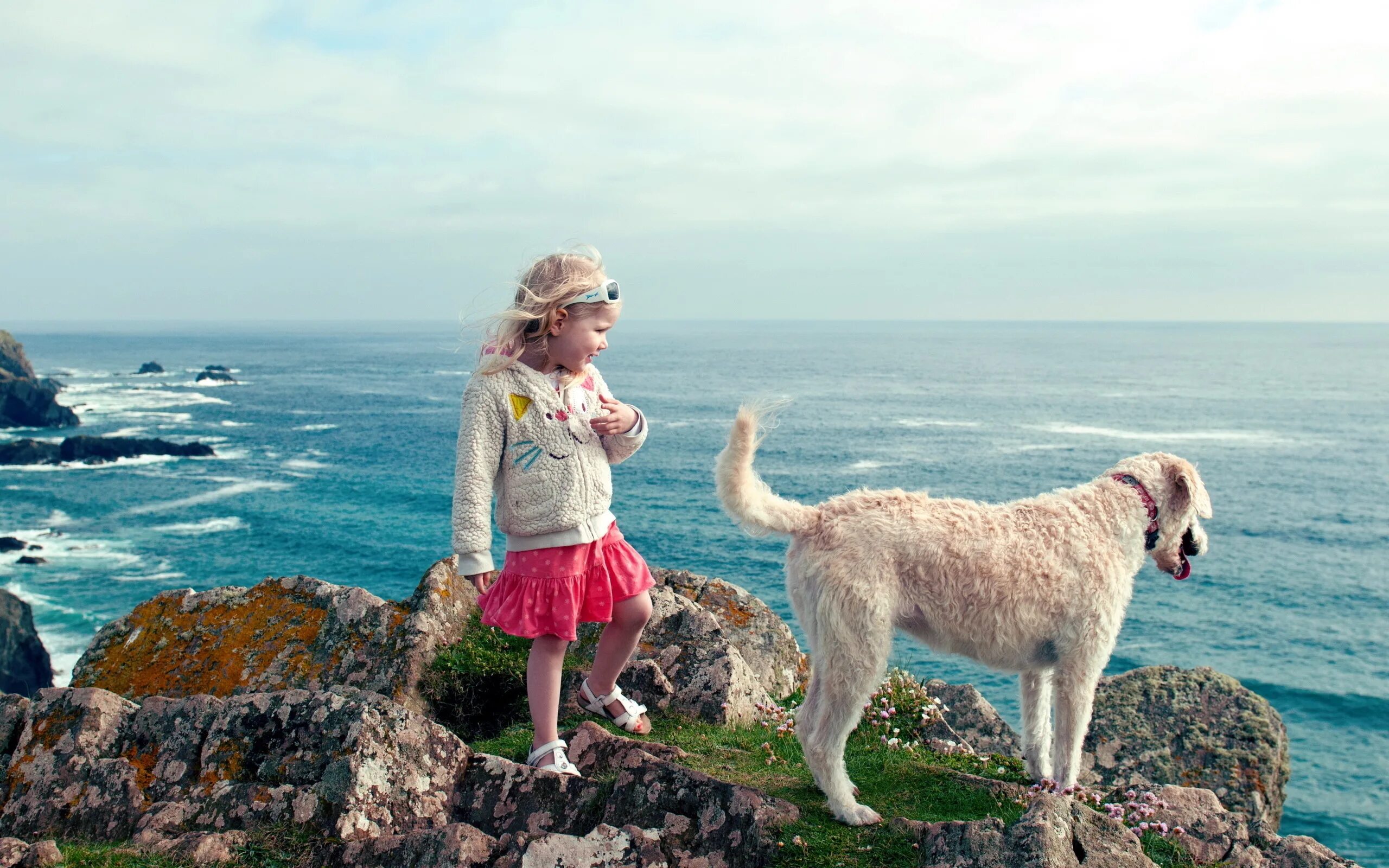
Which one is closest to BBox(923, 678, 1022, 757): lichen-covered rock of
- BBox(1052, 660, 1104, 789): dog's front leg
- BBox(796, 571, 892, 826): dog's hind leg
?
BBox(1052, 660, 1104, 789): dog's front leg

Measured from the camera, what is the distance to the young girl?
18.9 ft

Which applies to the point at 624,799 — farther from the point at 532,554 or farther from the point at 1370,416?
the point at 1370,416

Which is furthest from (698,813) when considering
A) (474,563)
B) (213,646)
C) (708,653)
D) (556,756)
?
(213,646)

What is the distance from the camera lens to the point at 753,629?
9.63 metres

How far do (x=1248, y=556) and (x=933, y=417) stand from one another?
41458 mm

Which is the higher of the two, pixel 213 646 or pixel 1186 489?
pixel 1186 489

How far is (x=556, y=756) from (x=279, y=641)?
13.5 ft

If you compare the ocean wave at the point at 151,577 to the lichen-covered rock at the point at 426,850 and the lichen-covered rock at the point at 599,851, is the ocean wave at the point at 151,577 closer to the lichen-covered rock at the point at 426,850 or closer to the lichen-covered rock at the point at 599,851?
the lichen-covered rock at the point at 426,850

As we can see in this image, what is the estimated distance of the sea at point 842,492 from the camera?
118 feet

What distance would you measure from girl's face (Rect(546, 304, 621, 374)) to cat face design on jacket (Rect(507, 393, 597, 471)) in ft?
1.23

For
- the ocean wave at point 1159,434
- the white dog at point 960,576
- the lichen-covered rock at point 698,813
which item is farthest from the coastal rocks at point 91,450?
the white dog at point 960,576

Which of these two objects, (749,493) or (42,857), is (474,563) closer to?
(749,493)

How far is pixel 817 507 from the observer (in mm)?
5918

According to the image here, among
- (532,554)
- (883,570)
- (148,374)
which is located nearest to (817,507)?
(883,570)
